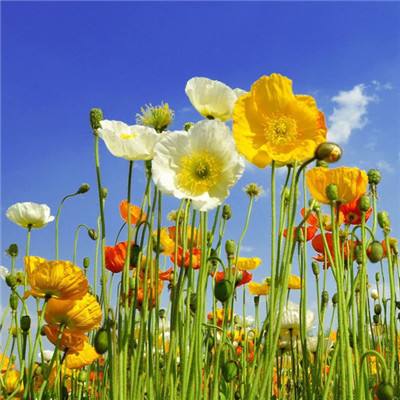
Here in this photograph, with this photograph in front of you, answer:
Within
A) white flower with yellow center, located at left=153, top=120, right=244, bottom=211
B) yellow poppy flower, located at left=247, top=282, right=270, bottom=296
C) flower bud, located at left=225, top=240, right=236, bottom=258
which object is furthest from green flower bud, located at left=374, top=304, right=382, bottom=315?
white flower with yellow center, located at left=153, top=120, right=244, bottom=211

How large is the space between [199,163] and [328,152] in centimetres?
29

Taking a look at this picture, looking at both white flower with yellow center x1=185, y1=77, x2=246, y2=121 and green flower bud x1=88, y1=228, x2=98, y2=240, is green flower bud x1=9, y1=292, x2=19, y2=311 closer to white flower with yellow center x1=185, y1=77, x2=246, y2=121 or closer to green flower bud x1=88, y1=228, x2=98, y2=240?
green flower bud x1=88, y1=228, x2=98, y2=240

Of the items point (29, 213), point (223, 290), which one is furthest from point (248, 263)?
point (223, 290)

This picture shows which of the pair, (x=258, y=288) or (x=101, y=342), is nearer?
(x=101, y=342)

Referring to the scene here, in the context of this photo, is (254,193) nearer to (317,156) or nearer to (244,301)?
(244,301)

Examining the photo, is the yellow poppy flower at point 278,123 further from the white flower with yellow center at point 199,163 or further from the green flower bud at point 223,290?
the green flower bud at point 223,290

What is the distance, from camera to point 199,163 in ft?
3.76

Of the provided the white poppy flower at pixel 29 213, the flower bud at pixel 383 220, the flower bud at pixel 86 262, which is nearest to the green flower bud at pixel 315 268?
the flower bud at pixel 383 220

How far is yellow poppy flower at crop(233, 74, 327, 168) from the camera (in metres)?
1.10

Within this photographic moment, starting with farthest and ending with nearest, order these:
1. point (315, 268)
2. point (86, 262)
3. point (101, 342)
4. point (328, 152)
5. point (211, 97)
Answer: point (86, 262)
point (315, 268)
point (211, 97)
point (101, 342)
point (328, 152)

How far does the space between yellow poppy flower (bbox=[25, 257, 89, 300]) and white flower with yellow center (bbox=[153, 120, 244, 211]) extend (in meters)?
0.45

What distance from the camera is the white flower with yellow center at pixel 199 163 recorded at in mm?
1103

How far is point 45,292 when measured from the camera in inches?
57.2

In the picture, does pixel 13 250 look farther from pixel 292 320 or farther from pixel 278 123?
pixel 278 123
